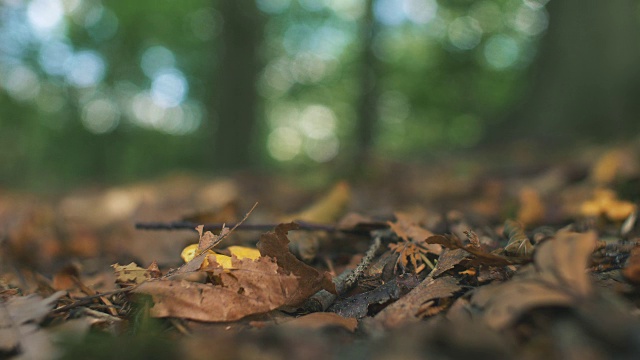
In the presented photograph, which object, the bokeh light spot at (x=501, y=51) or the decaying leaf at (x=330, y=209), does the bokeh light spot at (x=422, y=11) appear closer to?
the bokeh light spot at (x=501, y=51)

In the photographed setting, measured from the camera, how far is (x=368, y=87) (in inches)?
271

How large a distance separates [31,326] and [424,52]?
64.2 feet

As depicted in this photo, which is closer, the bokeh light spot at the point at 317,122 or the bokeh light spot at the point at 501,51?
the bokeh light spot at the point at 501,51

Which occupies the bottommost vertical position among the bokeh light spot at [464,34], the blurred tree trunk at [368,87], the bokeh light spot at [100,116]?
the bokeh light spot at [100,116]

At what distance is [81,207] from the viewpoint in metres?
4.43

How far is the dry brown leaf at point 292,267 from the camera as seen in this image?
1082 millimetres

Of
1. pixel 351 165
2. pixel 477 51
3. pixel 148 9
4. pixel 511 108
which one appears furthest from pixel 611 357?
pixel 148 9

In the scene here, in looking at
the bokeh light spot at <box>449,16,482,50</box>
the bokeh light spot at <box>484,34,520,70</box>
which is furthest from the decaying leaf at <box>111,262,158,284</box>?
the bokeh light spot at <box>484,34,520,70</box>

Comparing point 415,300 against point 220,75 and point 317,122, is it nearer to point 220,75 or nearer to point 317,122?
point 220,75

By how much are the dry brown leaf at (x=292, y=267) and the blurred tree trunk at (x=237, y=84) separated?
7048 millimetres

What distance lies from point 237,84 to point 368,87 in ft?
8.35

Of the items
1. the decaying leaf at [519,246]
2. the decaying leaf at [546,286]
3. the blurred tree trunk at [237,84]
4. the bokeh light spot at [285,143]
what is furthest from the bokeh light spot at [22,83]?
the decaying leaf at [546,286]

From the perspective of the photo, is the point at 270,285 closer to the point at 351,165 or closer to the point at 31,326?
the point at 31,326

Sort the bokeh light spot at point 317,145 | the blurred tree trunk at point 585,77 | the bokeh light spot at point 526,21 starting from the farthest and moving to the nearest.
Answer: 1. the bokeh light spot at point 317,145
2. the bokeh light spot at point 526,21
3. the blurred tree trunk at point 585,77
